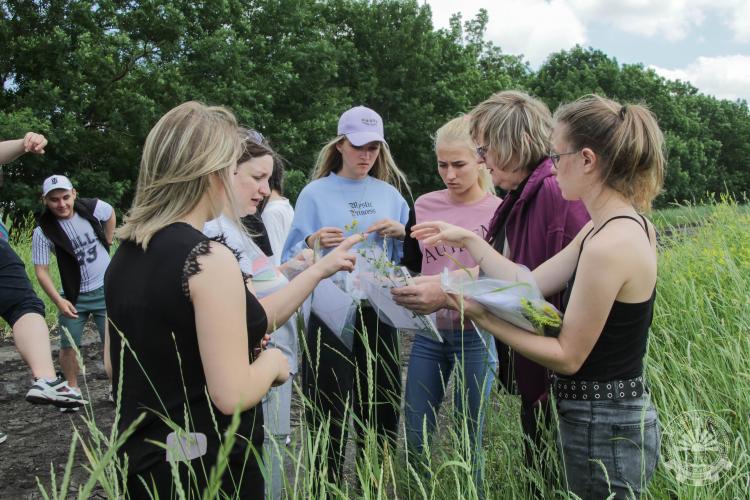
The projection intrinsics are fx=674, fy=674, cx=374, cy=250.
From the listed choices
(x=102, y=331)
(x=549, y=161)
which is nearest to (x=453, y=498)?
(x=549, y=161)

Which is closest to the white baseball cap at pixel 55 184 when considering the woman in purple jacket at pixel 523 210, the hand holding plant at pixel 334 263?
the hand holding plant at pixel 334 263

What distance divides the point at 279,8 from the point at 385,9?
5824 mm

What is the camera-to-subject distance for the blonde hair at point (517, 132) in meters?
2.41

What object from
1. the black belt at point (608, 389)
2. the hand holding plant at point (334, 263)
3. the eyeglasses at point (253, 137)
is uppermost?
the eyeglasses at point (253, 137)

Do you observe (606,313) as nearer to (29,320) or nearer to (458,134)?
(458,134)

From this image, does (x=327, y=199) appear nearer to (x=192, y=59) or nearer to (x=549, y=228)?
(x=549, y=228)

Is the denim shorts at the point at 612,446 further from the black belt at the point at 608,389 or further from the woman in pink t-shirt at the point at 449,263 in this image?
the woman in pink t-shirt at the point at 449,263

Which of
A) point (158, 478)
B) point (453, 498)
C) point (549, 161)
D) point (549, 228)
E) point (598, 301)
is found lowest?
point (453, 498)

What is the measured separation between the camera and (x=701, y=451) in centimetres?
216

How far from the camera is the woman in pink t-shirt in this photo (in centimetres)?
292

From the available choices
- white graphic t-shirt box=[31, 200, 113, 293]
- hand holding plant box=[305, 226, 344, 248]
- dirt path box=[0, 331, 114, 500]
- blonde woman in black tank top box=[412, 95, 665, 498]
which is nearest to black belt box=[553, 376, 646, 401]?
blonde woman in black tank top box=[412, 95, 665, 498]

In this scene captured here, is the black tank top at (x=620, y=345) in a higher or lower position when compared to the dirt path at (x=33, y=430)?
higher

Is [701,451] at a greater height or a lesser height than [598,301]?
lesser

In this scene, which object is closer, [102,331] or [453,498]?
[453,498]
